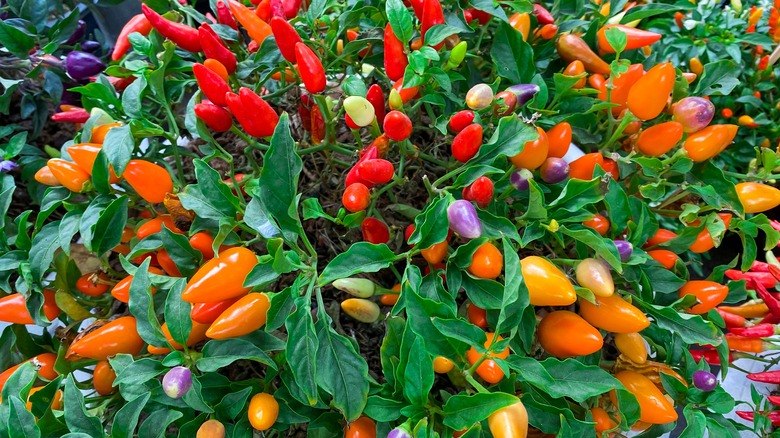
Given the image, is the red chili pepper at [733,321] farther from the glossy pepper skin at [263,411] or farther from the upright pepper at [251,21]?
the upright pepper at [251,21]

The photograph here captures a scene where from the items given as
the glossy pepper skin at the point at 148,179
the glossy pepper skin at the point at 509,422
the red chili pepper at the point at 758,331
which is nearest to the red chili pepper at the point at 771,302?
the red chili pepper at the point at 758,331

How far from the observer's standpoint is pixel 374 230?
62 cm

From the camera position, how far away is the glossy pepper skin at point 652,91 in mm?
666

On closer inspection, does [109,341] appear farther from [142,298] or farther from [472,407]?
[472,407]

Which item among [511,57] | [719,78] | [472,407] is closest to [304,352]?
[472,407]

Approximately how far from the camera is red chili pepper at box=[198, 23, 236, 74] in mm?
679

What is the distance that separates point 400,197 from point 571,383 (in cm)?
34

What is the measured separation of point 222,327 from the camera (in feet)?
1.77

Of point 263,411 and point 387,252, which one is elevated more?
point 387,252

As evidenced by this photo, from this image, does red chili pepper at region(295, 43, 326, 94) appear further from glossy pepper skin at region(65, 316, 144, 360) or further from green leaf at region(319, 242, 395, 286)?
glossy pepper skin at region(65, 316, 144, 360)

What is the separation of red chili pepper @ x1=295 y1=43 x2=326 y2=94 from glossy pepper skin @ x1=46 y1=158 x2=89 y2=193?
297mm

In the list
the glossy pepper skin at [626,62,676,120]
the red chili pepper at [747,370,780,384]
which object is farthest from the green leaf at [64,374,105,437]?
the red chili pepper at [747,370,780,384]

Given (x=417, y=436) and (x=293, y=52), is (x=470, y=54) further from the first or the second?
(x=417, y=436)

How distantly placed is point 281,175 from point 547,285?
0.97 feet
